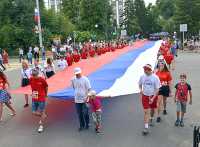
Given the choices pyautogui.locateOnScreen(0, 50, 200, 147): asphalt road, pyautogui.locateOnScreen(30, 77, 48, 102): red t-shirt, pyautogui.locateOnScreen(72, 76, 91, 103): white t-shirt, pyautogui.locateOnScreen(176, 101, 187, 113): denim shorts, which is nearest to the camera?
pyautogui.locateOnScreen(0, 50, 200, 147): asphalt road

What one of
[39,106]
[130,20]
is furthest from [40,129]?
[130,20]

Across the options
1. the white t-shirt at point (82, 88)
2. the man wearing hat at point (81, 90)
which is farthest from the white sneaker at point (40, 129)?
the white t-shirt at point (82, 88)

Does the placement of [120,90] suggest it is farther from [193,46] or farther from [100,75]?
[193,46]

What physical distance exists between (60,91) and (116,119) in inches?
68.7

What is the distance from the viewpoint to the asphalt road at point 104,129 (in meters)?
10.4

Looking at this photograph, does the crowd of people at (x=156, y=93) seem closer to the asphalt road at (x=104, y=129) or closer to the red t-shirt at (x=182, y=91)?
the red t-shirt at (x=182, y=91)

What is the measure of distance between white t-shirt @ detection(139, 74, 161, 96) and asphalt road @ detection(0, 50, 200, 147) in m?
0.99

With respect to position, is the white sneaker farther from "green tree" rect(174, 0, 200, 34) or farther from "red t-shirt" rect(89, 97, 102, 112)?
"green tree" rect(174, 0, 200, 34)

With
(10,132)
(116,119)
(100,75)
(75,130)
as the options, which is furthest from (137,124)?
(100,75)

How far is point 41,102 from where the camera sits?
11703 mm

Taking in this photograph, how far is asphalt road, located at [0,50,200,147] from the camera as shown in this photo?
34.0 feet

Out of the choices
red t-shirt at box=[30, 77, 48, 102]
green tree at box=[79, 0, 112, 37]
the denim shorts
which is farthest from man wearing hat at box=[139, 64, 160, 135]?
green tree at box=[79, 0, 112, 37]

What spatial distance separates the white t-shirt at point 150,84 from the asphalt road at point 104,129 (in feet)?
3.26

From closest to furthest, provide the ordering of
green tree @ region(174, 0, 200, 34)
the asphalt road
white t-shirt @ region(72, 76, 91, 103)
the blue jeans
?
the asphalt road → white t-shirt @ region(72, 76, 91, 103) → the blue jeans → green tree @ region(174, 0, 200, 34)
